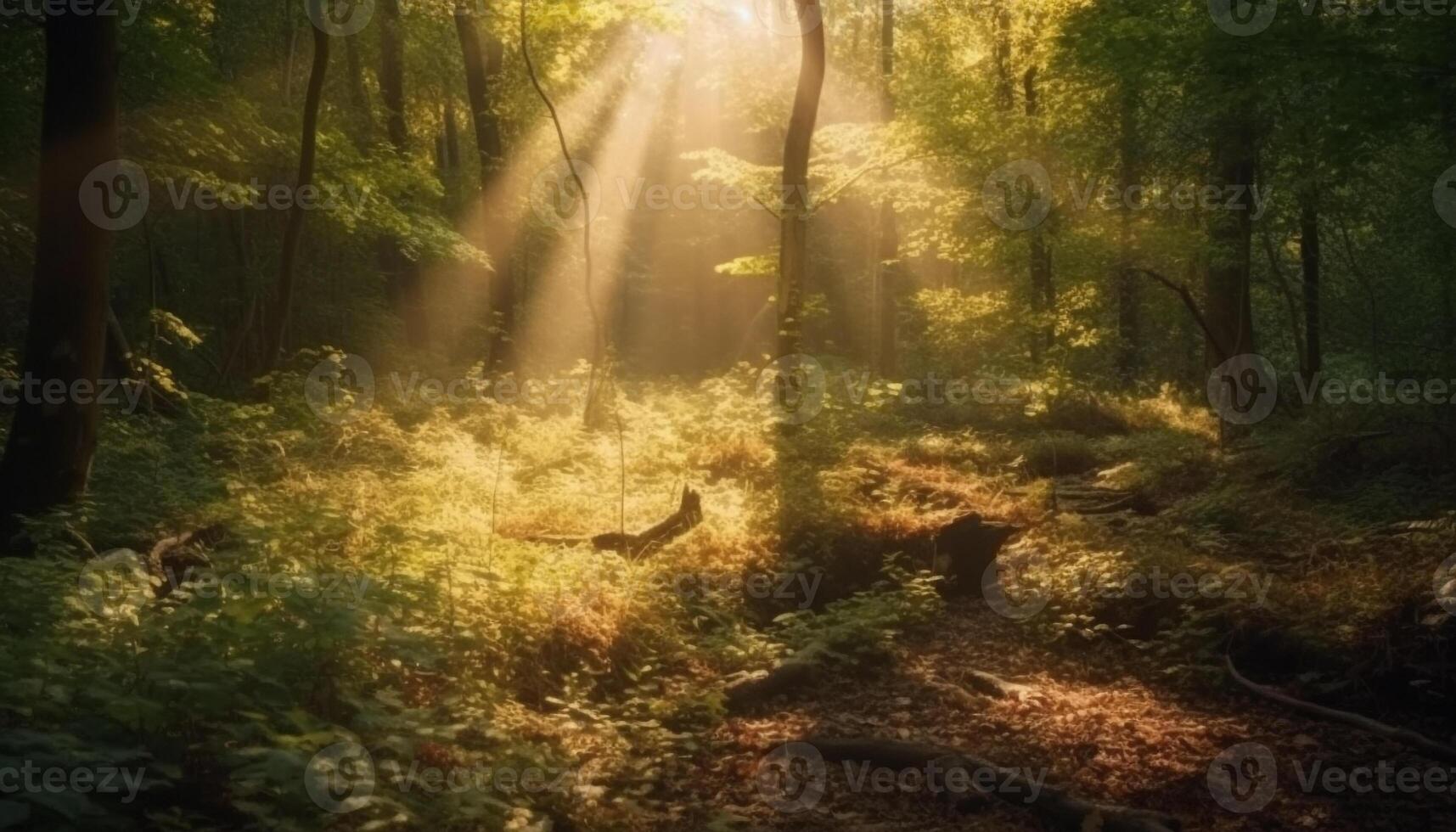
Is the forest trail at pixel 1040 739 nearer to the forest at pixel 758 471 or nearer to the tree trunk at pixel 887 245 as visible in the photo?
the forest at pixel 758 471

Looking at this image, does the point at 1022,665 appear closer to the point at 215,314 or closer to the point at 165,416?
the point at 165,416

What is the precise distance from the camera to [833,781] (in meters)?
6.16

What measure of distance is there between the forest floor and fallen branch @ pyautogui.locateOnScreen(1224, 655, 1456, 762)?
7 cm

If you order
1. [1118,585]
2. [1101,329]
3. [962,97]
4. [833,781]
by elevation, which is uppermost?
[962,97]

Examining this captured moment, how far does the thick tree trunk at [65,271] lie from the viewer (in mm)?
7762

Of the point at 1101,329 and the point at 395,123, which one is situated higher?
the point at 395,123

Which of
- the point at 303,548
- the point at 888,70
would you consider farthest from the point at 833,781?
the point at 888,70

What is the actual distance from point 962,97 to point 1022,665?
48.5ft

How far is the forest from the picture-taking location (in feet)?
17.2

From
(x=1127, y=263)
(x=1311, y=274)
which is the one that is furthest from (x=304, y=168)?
(x=1311, y=274)

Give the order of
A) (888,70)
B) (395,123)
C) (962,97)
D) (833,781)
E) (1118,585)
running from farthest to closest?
(888,70), (395,123), (962,97), (1118,585), (833,781)

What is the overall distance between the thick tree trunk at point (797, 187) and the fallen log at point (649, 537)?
500 cm

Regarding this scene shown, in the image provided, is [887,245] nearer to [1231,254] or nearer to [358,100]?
[1231,254]

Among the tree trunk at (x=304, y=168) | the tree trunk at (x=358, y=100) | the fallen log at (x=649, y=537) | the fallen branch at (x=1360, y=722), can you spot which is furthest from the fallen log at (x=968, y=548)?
the tree trunk at (x=358, y=100)
